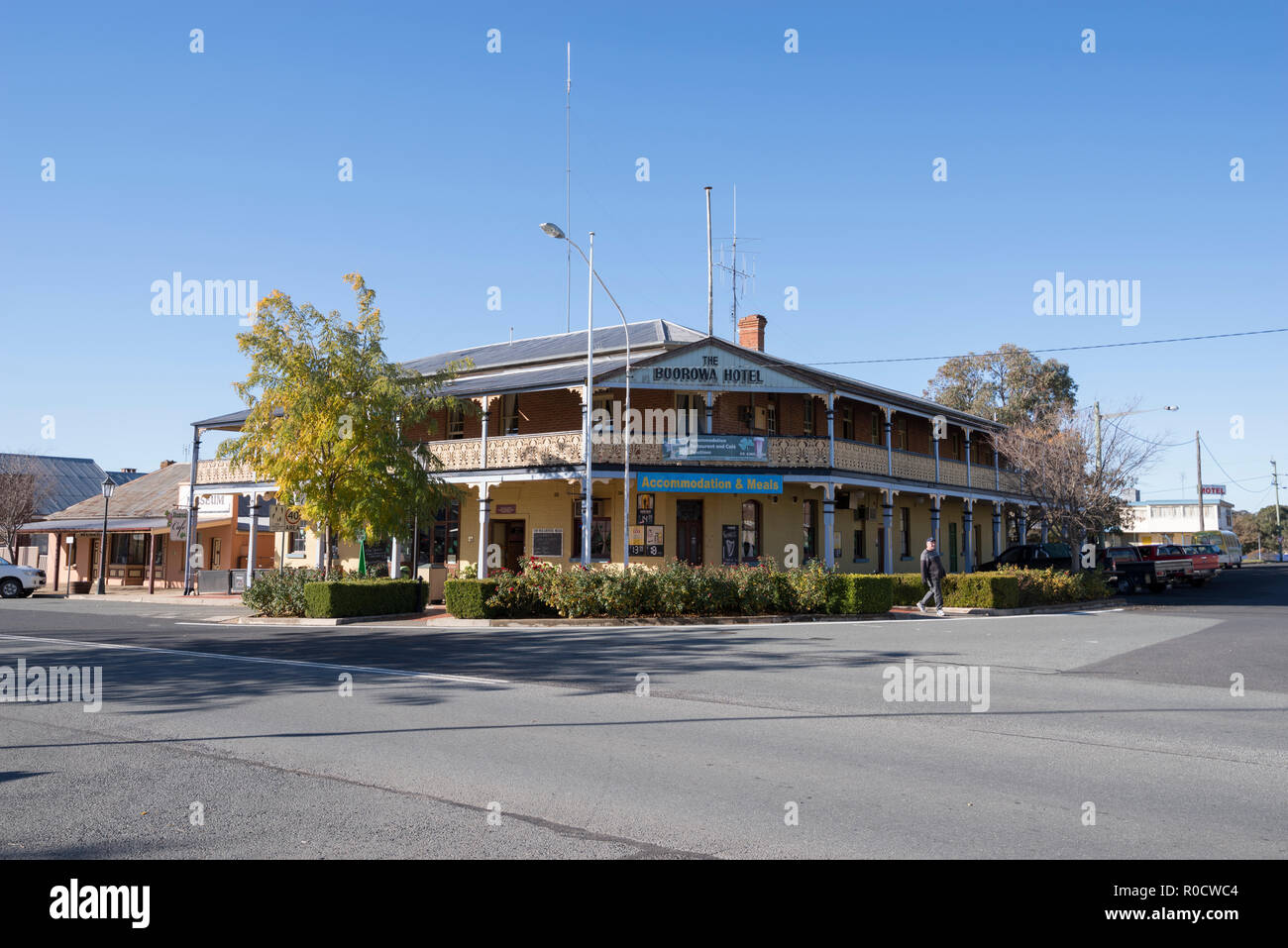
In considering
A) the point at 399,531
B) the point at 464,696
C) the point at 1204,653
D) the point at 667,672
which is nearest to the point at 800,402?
the point at 399,531

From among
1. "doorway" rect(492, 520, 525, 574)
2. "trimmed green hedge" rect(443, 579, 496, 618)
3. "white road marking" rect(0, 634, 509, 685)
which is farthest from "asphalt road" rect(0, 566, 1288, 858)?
"doorway" rect(492, 520, 525, 574)

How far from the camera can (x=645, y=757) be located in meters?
7.26

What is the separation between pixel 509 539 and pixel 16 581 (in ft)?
68.0

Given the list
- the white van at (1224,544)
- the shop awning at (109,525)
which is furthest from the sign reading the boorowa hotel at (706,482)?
the white van at (1224,544)

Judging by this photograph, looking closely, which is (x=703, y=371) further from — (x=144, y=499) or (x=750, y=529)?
(x=144, y=499)

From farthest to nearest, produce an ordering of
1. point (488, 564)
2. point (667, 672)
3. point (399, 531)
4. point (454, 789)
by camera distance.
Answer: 1. point (488, 564)
2. point (399, 531)
3. point (667, 672)
4. point (454, 789)

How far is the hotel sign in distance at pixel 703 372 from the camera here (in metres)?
27.3

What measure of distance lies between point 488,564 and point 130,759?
23224 millimetres

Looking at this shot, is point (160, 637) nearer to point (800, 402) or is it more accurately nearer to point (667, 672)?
point (667, 672)

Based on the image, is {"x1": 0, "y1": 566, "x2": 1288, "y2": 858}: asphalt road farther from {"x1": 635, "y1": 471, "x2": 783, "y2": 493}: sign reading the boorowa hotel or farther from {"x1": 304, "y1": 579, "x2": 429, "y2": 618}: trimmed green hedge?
{"x1": 635, "y1": 471, "x2": 783, "y2": 493}: sign reading the boorowa hotel

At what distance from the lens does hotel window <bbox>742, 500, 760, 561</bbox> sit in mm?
29641

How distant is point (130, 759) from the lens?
719 cm

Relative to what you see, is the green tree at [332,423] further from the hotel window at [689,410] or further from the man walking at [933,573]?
the man walking at [933,573]

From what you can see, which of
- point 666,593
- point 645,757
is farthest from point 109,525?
point 645,757
